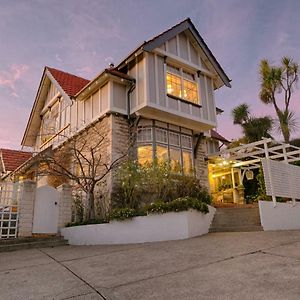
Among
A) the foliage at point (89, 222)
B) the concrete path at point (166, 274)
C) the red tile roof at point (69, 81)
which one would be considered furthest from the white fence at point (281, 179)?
the red tile roof at point (69, 81)

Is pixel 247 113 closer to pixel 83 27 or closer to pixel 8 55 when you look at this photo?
pixel 83 27

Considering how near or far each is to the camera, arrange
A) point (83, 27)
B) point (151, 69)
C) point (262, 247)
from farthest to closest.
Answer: point (83, 27), point (151, 69), point (262, 247)

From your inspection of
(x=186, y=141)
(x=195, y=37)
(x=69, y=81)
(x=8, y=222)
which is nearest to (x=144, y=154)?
(x=186, y=141)

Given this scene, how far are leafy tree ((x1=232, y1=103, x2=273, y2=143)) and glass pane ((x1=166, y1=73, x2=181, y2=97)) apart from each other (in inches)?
324

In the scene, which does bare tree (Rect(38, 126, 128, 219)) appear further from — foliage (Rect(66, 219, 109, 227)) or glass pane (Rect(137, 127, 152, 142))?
glass pane (Rect(137, 127, 152, 142))

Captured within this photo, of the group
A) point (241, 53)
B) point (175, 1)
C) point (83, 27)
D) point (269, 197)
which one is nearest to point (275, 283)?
point (269, 197)

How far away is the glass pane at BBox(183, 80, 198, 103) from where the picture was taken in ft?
40.2

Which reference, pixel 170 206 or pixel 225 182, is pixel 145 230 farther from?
pixel 225 182

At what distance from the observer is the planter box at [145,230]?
7.74 meters

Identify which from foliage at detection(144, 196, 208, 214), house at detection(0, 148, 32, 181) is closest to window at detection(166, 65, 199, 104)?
foliage at detection(144, 196, 208, 214)

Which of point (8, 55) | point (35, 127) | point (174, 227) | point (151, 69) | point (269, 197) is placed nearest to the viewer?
point (174, 227)

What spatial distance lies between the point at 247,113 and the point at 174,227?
1347 cm

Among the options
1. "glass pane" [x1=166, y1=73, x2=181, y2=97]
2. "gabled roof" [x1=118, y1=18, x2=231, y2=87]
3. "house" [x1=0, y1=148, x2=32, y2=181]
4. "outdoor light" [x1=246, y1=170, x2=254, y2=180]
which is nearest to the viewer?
"gabled roof" [x1=118, y1=18, x2=231, y2=87]

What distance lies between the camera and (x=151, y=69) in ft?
36.5
